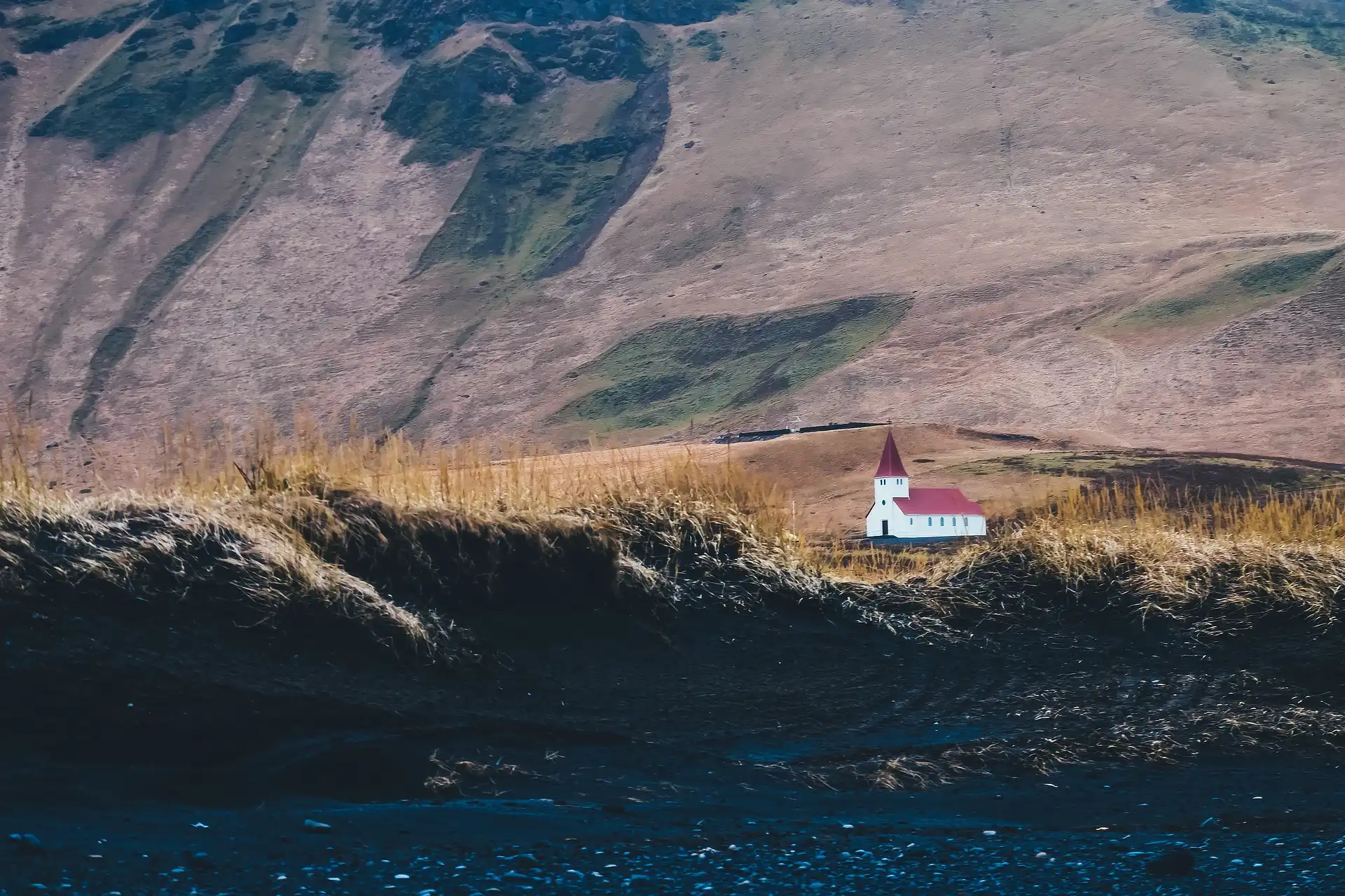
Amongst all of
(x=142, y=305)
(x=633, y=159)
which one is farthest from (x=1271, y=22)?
(x=142, y=305)

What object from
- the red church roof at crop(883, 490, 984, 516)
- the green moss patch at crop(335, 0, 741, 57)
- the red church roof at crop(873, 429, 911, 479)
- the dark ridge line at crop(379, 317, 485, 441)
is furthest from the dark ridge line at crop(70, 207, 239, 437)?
the red church roof at crop(883, 490, 984, 516)

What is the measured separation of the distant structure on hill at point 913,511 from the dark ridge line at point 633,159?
57.5 m

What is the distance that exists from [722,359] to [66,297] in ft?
129

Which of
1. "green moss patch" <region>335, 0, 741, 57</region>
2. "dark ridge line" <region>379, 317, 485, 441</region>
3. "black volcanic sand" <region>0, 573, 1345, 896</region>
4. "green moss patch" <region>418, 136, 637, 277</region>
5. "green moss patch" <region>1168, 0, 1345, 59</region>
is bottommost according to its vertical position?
"dark ridge line" <region>379, 317, 485, 441</region>

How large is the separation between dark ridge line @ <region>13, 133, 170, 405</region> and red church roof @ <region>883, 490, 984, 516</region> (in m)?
52.8

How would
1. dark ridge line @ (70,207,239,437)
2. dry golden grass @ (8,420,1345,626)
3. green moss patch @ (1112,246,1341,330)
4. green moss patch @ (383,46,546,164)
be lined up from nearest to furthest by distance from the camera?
dry golden grass @ (8,420,1345,626) < green moss patch @ (1112,246,1341,330) < dark ridge line @ (70,207,239,437) < green moss patch @ (383,46,546,164)

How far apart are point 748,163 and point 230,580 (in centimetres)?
9765

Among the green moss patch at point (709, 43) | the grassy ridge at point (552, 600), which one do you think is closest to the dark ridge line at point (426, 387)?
the green moss patch at point (709, 43)

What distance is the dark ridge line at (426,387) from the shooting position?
3332 inches

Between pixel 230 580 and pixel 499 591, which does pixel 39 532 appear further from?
pixel 499 591

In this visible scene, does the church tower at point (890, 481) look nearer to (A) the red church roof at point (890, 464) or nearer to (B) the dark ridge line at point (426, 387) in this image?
(A) the red church roof at point (890, 464)

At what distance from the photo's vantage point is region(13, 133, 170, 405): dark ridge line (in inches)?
3465

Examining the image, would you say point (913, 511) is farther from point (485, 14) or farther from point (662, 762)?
point (485, 14)

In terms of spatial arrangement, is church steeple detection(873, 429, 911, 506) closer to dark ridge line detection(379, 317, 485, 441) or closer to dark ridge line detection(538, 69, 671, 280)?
dark ridge line detection(379, 317, 485, 441)
